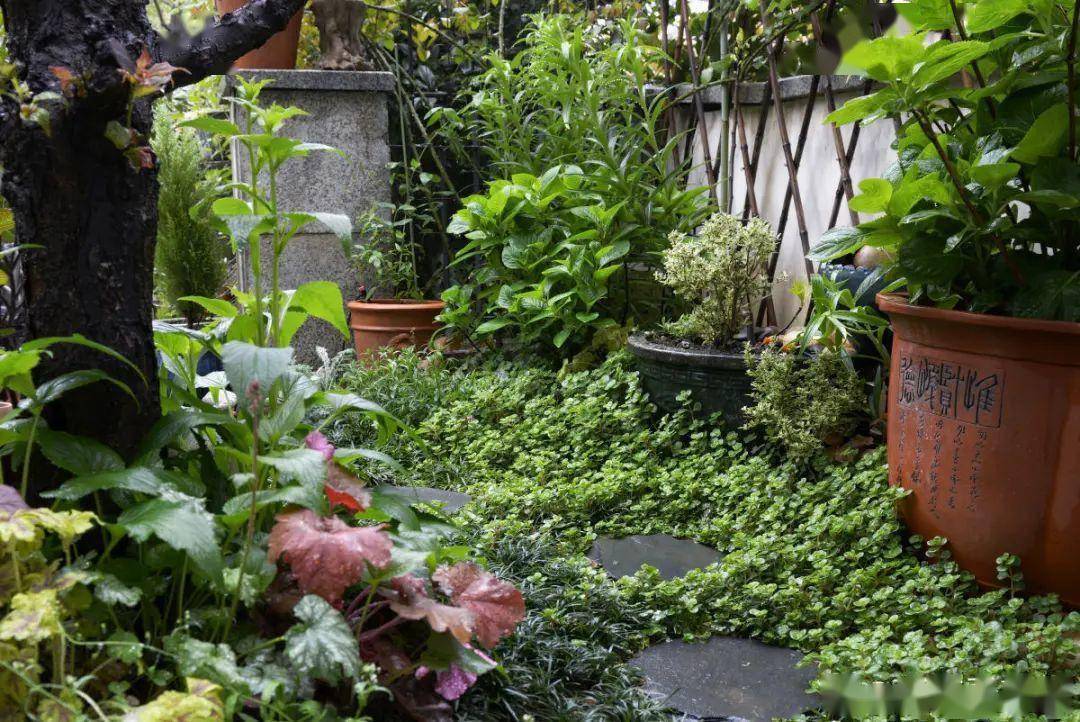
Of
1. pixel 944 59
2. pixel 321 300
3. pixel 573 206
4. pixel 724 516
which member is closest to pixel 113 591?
pixel 321 300

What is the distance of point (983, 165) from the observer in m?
2.16

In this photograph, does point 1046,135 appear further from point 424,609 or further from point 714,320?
point 424,609

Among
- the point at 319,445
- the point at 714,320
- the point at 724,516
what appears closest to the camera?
the point at 319,445

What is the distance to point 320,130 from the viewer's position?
5.20m

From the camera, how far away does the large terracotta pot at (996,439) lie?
85.7 inches

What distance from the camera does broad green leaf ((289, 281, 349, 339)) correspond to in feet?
5.99

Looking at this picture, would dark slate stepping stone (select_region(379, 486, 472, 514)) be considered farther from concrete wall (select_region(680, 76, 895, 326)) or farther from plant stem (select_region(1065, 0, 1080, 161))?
plant stem (select_region(1065, 0, 1080, 161))

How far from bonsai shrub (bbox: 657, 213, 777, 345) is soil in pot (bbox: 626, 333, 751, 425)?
3.9 inches

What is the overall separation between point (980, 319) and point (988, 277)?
232 millimetres

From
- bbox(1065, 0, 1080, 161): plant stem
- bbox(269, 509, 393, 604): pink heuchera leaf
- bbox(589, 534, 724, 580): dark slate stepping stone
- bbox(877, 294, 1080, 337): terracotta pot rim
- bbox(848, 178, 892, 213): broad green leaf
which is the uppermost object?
bbox(1065, 0, 1080, 161): plant stem

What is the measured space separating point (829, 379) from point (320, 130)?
342 cm

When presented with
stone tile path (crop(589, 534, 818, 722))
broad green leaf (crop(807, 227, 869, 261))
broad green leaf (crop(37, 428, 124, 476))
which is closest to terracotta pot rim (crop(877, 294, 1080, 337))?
broad green leaf (crop(807, 227, 869, 261))

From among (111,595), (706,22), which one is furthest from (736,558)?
(706,22)

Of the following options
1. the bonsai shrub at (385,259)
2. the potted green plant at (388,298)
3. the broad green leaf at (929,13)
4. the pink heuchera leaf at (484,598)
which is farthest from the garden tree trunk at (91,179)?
the bonsai shrub at (385,259)
